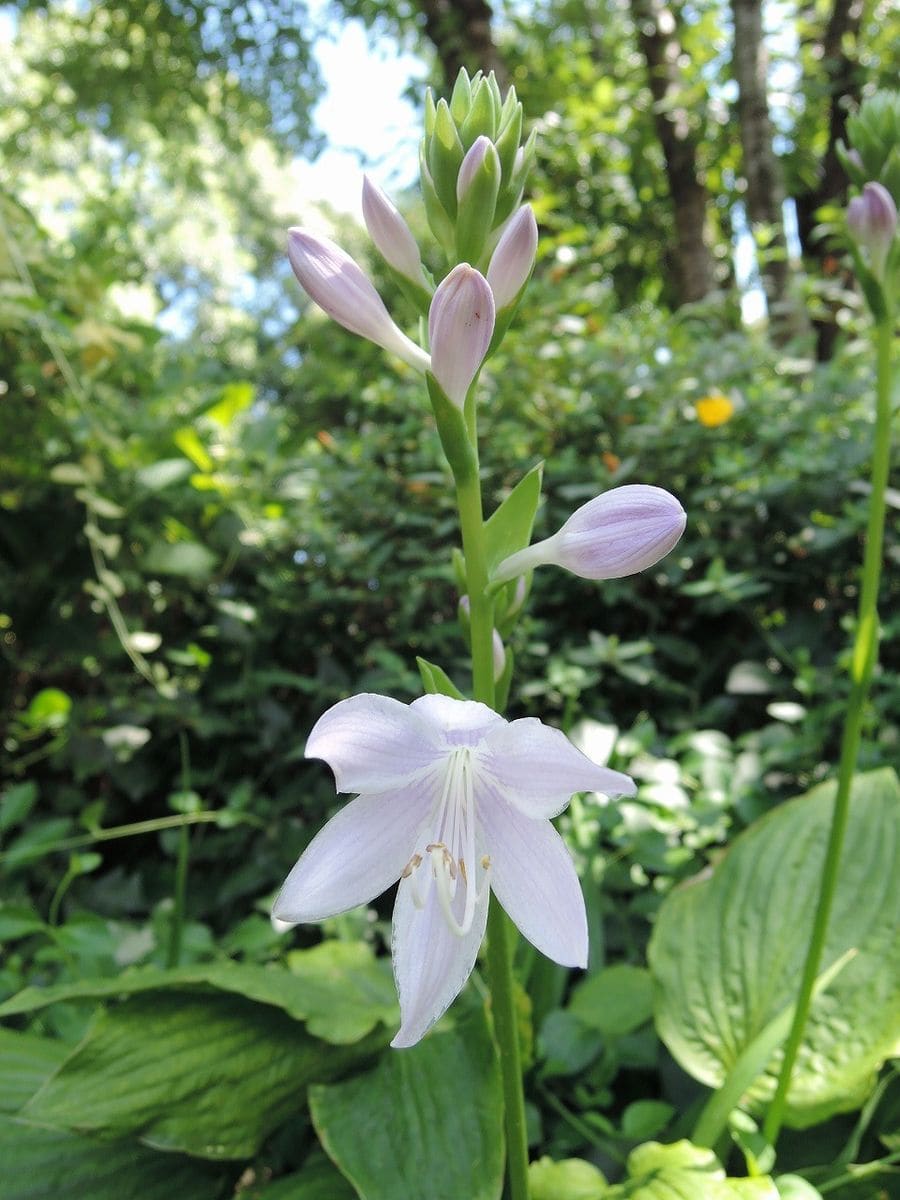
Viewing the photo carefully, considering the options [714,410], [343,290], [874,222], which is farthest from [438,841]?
[714,410]

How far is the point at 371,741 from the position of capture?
31.3 inches

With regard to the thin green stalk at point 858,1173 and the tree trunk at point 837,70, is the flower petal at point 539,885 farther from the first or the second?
the tree trunk at point 837,70

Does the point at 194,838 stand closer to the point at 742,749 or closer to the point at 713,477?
the point at 742,749

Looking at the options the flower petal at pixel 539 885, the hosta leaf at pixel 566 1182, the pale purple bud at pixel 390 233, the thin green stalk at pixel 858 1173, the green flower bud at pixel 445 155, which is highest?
the green flower bud at pixel 445 155

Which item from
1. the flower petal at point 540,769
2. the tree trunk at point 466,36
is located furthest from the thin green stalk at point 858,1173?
the tree trunk at point 466,36

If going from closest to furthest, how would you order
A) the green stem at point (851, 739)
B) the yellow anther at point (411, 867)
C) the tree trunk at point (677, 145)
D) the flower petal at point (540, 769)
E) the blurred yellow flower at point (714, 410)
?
the flower petal at point (540, 769), the yellow anther at point (411, 867), the green stem at point (851, 739), the blurred yellow flower at point (714, 410), the tree trunk at point (677, 145)

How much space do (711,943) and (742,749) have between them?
0.72 meters

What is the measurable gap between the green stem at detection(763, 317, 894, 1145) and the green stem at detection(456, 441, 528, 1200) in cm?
46

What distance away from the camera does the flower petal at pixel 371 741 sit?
762mm

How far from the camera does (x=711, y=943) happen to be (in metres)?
1.44

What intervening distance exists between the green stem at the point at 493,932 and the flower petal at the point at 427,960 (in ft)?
0.27

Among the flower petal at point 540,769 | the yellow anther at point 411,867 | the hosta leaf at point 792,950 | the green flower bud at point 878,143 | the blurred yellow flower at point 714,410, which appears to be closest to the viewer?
the flower petal at point 540,769

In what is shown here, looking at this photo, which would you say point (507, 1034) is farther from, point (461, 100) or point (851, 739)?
point (461, 100)

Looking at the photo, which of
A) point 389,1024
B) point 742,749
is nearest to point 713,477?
point 742,749
